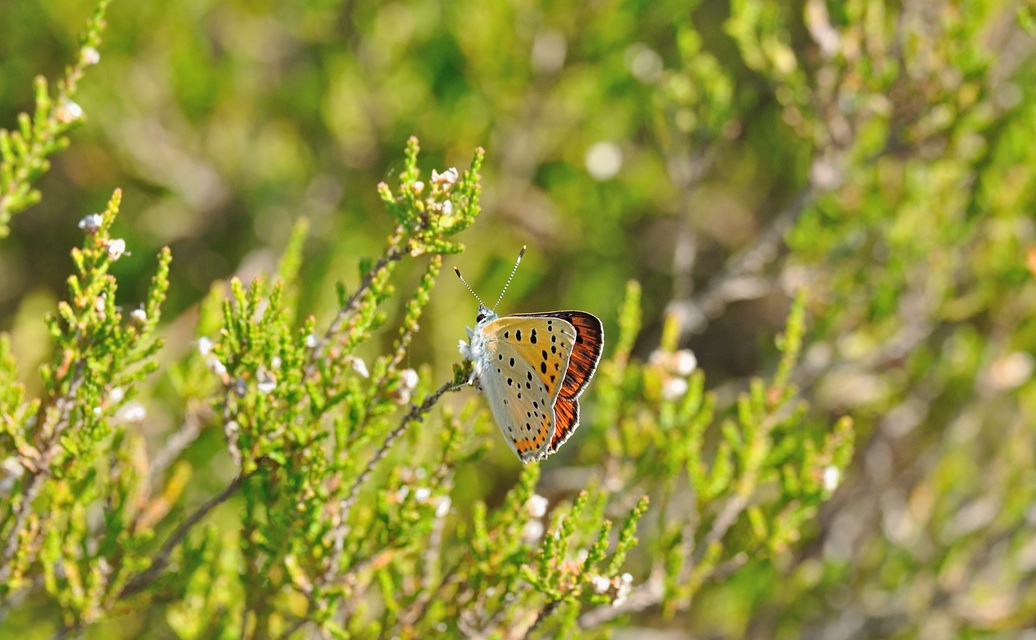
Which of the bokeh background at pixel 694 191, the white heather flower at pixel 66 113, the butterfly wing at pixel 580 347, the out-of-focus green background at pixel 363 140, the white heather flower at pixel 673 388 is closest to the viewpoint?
the butterfly wing at pixel 580 347

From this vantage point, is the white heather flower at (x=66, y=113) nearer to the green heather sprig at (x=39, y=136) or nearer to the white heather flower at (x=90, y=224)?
the green heather sprig at (x=39, y=136)

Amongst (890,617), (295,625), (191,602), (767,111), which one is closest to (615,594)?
(295,625)

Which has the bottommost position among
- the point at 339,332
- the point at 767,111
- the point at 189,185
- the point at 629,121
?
the point at 339,332

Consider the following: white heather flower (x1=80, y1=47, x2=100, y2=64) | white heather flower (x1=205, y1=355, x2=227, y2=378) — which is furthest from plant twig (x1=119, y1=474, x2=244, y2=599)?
white heather flower (x1=80, y1=47, x2=100, y2=64)

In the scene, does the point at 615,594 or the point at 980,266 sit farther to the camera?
the point at 980,266

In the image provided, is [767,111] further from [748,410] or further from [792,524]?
[792,524]

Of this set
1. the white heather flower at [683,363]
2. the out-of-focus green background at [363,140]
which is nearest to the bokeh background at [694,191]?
the out-of-focus green background at [363,140]

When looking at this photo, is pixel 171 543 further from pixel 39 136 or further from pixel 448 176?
pixel 448 176
